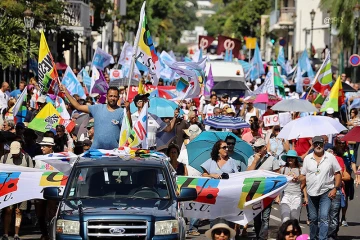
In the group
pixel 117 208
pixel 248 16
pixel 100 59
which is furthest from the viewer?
pixel 248 16

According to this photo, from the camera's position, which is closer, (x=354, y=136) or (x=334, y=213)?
(x=334, y=213)

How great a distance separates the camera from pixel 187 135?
21484 mm

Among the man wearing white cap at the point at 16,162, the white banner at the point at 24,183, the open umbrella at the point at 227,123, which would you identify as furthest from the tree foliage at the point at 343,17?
the white banner at the point at 24,183

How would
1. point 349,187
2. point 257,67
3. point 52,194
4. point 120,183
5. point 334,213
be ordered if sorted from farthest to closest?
point 257,67 < point 349,187 < point 334,213 < point 120,183 < point 52,194

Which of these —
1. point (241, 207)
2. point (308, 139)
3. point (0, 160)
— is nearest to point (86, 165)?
point (241, 207)

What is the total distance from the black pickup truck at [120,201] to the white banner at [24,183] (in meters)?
1.76

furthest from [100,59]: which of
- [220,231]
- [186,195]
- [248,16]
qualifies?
[248,16]

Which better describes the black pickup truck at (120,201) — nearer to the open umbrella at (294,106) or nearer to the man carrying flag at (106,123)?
the man carrying flag at (106,123)

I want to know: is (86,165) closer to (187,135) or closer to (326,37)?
(187,135)

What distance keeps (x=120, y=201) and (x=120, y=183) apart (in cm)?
40

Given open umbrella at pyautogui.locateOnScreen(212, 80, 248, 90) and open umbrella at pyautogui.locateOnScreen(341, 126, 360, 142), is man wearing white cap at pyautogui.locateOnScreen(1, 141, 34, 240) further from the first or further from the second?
open umbrella at pyautogui.locateOnScreen(212, 80, 248, 90)

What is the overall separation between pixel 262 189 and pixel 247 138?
6535mm

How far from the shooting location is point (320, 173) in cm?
1566

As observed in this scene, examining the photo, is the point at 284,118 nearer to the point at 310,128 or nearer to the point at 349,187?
the point at 349,187
